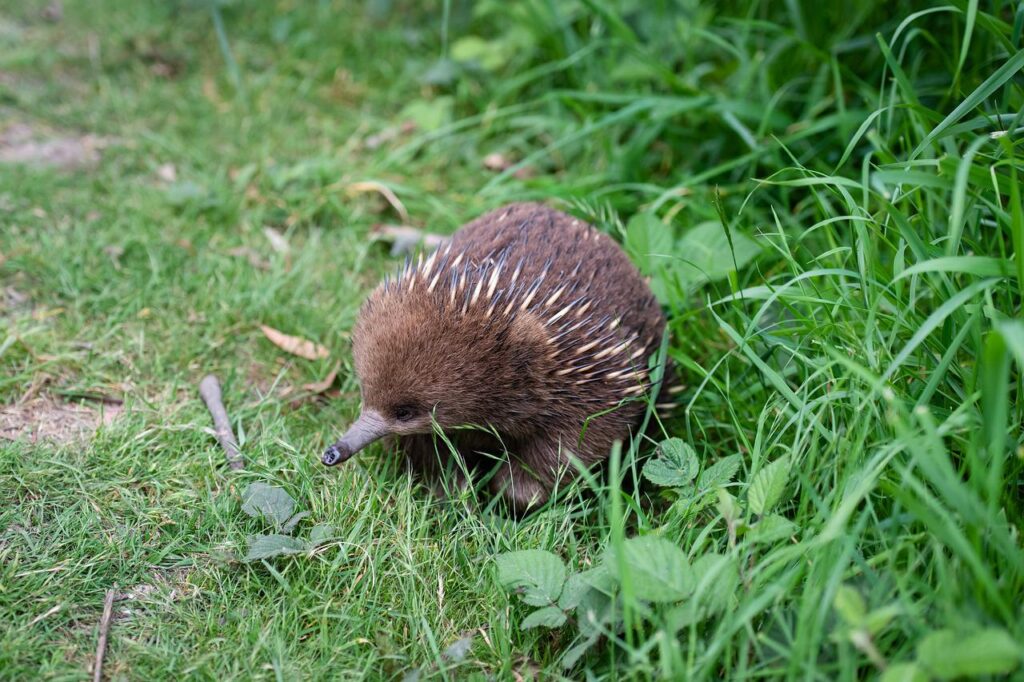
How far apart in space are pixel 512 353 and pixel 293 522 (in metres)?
0.66

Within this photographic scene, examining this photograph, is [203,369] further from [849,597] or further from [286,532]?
[849,597]

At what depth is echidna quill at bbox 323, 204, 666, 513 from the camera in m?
2.15

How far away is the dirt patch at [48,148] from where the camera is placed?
342 cm

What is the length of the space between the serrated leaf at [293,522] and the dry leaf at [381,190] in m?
1.61

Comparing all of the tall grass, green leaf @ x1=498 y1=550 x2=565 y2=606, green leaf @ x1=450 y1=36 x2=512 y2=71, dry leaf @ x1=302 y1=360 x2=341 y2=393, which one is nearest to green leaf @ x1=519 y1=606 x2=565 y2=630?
green leaf @ x1=498 y1=550 x2=565 y2=606

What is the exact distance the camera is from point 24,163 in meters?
3.31

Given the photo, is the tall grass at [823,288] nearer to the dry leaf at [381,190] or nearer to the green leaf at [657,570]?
the green leaf at [657,570]

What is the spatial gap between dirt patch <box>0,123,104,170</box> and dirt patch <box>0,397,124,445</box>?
4.56ft

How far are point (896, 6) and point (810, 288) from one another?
1.64 metres

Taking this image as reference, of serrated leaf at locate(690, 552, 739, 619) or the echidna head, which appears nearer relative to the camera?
serrated leaf at locate(690, 552, 739, 619)

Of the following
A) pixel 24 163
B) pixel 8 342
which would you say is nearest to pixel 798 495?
pixel 8 342

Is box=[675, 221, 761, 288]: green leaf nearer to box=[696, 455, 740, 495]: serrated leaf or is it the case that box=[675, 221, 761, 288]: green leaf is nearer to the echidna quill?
the echidna quill

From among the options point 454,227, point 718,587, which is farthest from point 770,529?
point 454,227

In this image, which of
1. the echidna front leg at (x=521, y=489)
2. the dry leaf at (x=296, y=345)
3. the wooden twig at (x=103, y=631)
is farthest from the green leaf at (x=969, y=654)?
the dry leaf at (x=296, y=345)
